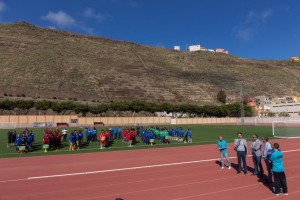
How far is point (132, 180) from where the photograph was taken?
1363 centimetres

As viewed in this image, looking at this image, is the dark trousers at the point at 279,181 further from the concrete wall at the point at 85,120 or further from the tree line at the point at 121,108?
the tree line at the point at 121,108

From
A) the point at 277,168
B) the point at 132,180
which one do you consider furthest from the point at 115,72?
the point at 277,168

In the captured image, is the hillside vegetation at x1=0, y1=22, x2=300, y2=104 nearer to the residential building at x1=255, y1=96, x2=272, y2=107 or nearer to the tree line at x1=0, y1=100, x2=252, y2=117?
the residential building at x1=255, y1=96, x2=272, y2=107

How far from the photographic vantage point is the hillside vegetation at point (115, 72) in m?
86.6

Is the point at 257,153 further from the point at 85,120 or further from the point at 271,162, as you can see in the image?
the point at 85,120

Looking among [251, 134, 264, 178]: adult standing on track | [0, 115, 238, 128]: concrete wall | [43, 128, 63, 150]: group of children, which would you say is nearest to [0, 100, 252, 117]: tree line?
[0, 115, 238, 128]: concrete wall

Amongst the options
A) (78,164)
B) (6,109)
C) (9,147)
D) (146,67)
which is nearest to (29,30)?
(146,67)

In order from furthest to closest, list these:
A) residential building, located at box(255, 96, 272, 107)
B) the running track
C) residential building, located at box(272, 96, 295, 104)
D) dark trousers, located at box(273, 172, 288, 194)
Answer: residential building, located at box(272, 96, 295, 104) → residential building, located at box(255, 96, 272, 107) → the running track → dark trousers, located at box(273, 172, 288, 194)

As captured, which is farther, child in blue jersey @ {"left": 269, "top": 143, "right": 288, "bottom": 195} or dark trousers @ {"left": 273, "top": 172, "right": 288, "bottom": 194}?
dark trousers @ {"left": 273, "top": 172, "right": 288, "bottom": 194}

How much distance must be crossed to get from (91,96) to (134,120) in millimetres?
21606

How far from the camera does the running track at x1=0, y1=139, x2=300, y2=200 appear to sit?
36.7 ft

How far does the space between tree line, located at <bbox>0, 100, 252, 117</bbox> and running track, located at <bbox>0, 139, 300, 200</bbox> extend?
50.6m

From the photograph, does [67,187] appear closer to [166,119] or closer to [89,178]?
[89,178]

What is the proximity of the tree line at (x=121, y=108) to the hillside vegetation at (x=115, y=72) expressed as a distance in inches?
369
